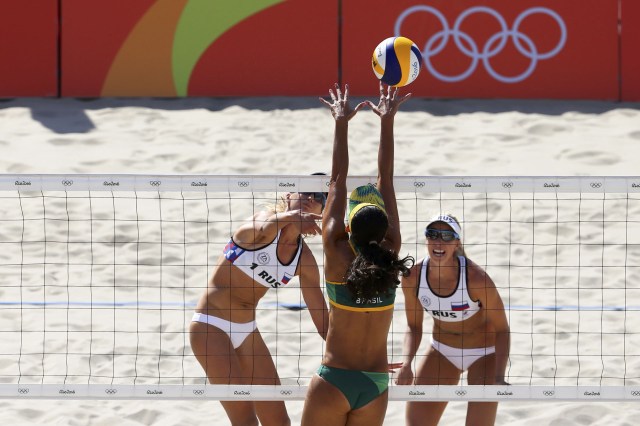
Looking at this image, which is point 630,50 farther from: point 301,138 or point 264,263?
point 264,263

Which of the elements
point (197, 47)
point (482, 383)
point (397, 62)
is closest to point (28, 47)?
point (197, 47)

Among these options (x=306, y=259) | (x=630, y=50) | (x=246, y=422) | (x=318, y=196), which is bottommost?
(x=246, y=422)

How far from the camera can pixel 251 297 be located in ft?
19.2

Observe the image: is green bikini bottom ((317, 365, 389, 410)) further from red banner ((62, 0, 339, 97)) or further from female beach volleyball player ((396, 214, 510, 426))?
red banner ((62, 0, 339, 97))

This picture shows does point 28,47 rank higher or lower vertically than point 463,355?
higher

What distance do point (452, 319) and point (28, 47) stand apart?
295 inches

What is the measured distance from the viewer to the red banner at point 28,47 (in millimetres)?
11805

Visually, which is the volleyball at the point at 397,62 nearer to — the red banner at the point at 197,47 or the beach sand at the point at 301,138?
the beach sand at the point at 301,138

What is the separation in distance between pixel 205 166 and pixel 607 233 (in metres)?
3.77

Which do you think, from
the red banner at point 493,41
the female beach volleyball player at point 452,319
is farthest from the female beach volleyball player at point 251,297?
the red banner at point 493,41

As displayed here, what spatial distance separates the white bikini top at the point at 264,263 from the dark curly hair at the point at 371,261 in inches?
42.4

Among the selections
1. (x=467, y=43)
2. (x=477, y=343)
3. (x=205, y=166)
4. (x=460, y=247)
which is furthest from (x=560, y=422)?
(x=467, y=43)

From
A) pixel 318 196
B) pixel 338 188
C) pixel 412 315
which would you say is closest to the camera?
pixel 338 188

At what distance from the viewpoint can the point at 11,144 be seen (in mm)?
10727
